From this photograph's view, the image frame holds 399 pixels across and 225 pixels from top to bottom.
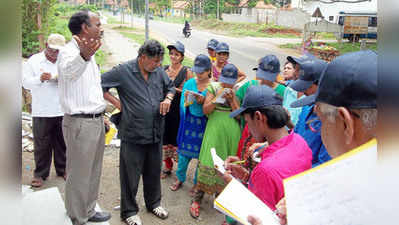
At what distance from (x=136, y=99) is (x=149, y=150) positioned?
0.54 meters

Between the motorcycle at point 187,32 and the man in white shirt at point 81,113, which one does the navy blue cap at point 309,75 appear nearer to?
the man in white shirt at point 81,113

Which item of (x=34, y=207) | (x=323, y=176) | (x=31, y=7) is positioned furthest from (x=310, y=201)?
(x=31, y=7)

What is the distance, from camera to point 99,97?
106 inches

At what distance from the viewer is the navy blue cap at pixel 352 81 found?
0.74m

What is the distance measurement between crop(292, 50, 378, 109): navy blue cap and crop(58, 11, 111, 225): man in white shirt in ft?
6.13

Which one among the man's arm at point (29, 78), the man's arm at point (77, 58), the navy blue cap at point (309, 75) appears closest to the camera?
the man's arm at point (77, 58)

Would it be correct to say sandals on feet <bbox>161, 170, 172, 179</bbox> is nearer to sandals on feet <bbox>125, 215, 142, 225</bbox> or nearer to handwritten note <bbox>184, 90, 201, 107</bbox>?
sandals on feet <bbox>125, 215, 142, 225</bbox>

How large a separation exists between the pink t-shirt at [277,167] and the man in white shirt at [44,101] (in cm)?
286

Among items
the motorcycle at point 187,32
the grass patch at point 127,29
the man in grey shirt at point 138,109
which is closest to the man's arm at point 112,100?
the man in grey shirt at point 138,109

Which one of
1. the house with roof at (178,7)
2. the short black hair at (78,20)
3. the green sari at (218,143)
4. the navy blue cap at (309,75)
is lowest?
the green sari at (218,143)

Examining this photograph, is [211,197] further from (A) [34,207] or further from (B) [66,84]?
(B) [66,84]

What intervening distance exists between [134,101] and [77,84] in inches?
21.1

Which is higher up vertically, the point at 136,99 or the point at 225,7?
the point at 225,7

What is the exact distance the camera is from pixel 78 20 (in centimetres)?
243
